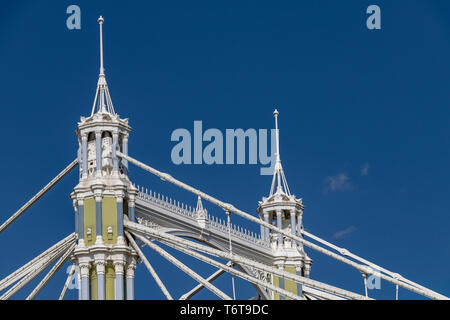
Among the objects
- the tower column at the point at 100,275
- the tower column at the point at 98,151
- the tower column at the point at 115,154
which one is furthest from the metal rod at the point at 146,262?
the tower column at the point at 98,151

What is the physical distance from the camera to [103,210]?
204 feet

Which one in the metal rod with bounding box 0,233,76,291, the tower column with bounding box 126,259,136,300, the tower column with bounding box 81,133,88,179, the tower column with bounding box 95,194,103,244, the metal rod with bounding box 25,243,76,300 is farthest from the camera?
the metal rod with bounding box 25,243,76,300

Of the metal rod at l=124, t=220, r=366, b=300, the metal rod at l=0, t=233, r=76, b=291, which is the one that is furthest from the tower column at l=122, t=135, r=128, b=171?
the metal rod at l=0, t=233, r=76, b=291

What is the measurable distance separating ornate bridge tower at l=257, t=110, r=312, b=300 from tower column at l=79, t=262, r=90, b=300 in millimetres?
15943

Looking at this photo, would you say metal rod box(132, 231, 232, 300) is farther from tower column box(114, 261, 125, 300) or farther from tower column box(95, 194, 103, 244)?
tower column box(95, 194, 103, 244)

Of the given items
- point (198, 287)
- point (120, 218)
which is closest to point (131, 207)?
point (120, 218)

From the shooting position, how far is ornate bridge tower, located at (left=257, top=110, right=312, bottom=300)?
7488 cm

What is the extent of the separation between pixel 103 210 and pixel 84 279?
324 centimetres

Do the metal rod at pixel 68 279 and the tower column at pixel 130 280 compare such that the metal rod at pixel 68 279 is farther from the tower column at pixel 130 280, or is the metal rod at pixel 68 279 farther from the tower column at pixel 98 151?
the tower column at pixel 98 151

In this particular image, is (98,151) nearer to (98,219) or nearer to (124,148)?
(124,148)

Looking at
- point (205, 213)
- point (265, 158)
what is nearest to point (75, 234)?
point (205, 213)
